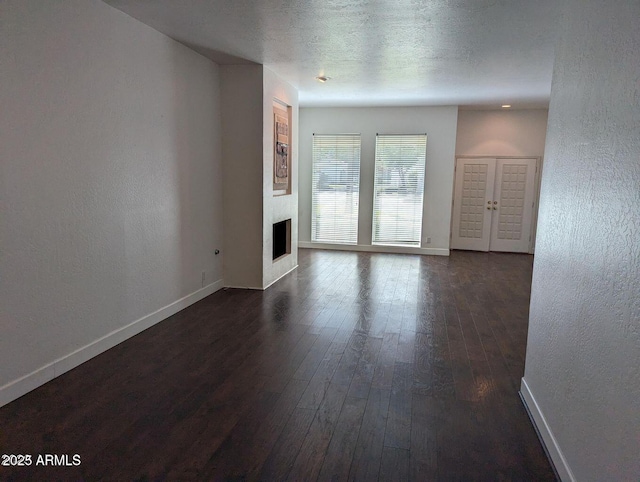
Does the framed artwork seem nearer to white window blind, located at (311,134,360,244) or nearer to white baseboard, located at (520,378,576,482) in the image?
white window blind, located at (311,134,360,244)

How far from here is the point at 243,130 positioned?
5.30m

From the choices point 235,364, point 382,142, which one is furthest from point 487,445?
point 382,142

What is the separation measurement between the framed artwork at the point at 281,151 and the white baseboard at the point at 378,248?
2.61 metres

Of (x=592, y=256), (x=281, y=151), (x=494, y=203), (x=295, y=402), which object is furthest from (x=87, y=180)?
(x=494, y=203)

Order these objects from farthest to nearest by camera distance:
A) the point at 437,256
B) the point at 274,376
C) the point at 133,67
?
the point at 437,256
the point at 133,67
the point at 274,376

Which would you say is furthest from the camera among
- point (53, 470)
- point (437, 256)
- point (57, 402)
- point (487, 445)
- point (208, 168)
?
point (437, 256)

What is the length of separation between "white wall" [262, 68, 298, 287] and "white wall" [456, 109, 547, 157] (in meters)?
3.86

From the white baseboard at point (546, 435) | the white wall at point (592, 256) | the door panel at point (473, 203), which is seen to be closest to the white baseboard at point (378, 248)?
the door panel at point (473, 203)

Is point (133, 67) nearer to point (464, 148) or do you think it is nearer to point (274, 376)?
point (274, 376)

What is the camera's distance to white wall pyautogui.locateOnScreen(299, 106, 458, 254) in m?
8.05

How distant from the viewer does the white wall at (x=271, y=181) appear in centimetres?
536

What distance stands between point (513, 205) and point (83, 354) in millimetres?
7856

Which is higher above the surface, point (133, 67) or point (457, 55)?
point (457, 55)

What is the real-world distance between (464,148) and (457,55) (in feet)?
14.5
